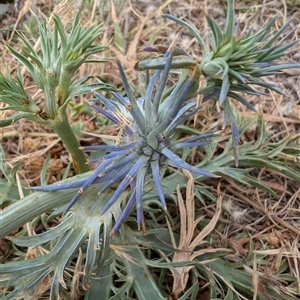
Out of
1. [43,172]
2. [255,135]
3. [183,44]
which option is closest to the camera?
[43,172]

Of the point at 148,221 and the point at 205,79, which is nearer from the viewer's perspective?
the point at 205,79

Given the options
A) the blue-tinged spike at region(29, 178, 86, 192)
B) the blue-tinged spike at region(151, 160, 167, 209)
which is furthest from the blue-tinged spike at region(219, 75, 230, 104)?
the blue-tinged spike at region(29, 178, 86, 192)

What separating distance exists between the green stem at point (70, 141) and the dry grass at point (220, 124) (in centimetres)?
28

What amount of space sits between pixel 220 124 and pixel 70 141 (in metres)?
0.68

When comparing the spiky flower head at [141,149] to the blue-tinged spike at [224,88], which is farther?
the spiky flower head at [141,149]

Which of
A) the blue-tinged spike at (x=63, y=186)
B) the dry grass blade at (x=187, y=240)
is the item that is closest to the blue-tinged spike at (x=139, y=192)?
the blue-tinged spike at (x=63, y=186)

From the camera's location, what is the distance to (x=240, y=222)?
5.79ft

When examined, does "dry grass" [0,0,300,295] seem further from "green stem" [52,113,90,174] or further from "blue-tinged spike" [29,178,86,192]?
"blue-tinged spike" [29,178,86,192]

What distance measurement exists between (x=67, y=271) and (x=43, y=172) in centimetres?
33

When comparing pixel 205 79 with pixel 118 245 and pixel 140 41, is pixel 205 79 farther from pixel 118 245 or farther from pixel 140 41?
pixel 140 41

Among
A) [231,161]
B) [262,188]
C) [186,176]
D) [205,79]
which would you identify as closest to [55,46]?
[205,79]

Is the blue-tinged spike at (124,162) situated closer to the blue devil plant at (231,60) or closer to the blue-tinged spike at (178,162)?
the blue-tinged spike at (178,162)

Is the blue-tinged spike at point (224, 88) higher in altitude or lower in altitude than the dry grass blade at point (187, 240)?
higher

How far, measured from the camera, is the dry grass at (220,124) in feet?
5.60
